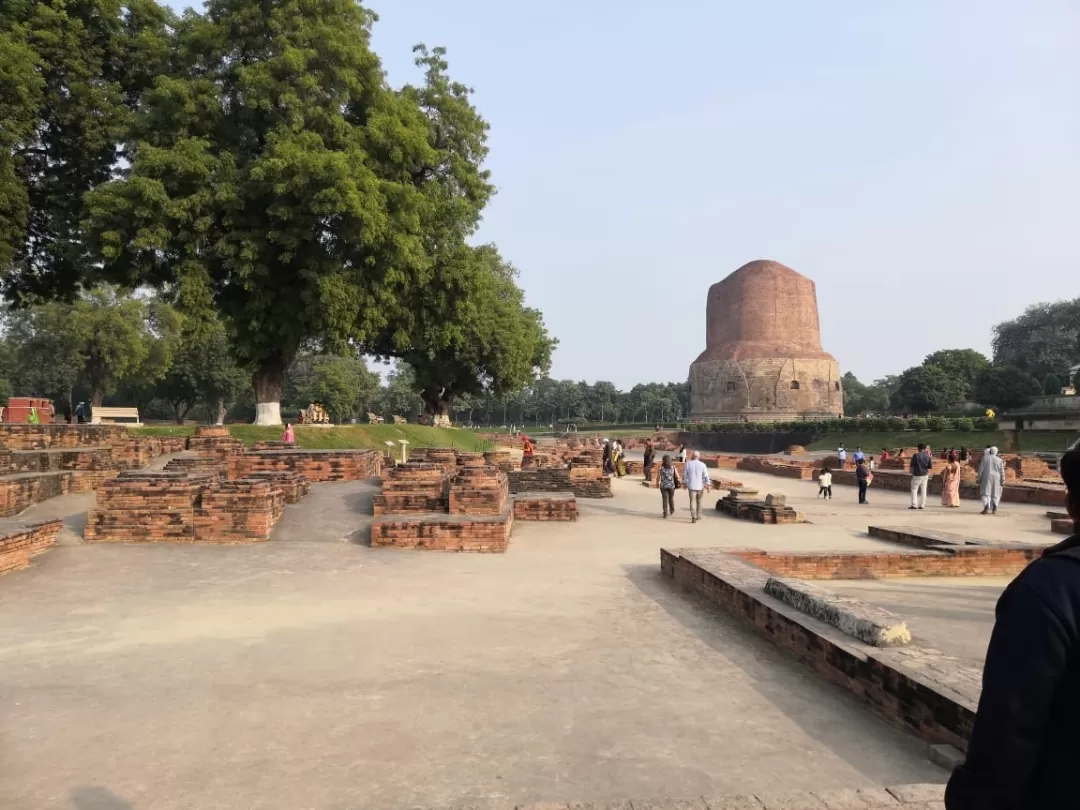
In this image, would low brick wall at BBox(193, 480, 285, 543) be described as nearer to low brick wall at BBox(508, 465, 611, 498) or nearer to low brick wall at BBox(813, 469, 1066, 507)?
low brick wall at BBox(508, 465, 611, 498)

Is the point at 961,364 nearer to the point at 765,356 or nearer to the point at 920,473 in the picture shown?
the point at 765,356

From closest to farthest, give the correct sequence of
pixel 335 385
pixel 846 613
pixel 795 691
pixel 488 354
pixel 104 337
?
pixel 795 691 < pixel 846 613 < pixel 488 354 < pixel 104 337 < pixel 335 385

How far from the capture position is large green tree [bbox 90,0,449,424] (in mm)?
13367

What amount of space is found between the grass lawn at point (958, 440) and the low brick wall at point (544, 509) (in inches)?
890

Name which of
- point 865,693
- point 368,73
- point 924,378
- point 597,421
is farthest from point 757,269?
point 865,693

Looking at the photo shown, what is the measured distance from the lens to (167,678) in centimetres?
369

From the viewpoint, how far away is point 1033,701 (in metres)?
1.18

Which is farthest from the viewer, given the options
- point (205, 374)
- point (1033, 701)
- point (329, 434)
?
point (205, 374)

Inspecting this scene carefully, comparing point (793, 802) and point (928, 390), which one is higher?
point (928, 390)

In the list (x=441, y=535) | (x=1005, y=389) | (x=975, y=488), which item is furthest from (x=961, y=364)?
(x=441, y=535)

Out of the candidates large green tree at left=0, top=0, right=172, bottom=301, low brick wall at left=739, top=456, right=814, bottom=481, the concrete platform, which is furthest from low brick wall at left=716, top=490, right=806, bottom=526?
large green tree at left=0, top=0, right=172, bottom=301

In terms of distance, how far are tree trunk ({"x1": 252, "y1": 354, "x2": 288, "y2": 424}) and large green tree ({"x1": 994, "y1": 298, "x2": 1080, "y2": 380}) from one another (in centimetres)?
5389

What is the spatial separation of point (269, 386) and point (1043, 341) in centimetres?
5887

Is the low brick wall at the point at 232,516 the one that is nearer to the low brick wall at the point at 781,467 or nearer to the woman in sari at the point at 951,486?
the woman in sari at the point at 951,486
